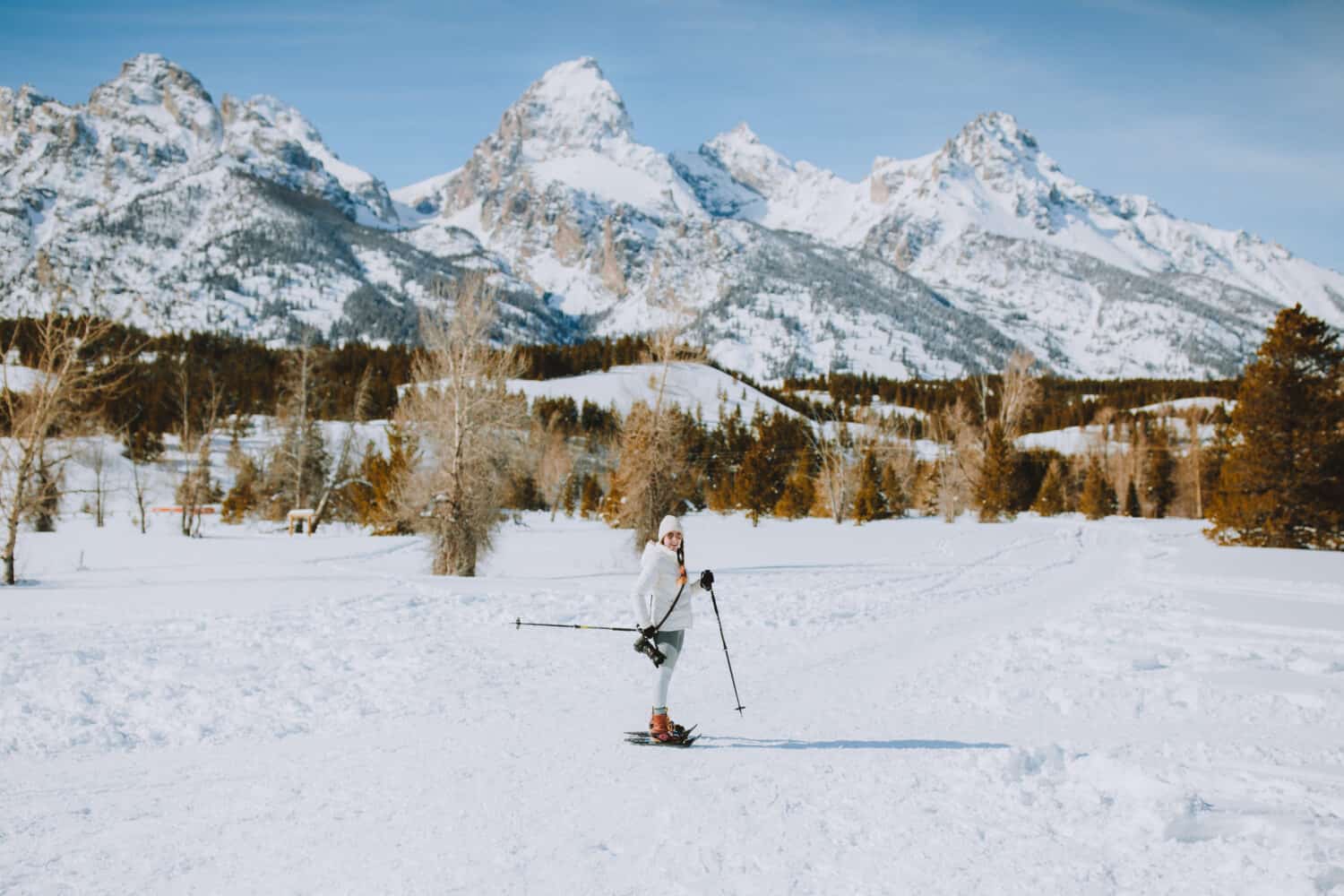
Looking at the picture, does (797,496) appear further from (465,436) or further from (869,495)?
(465,436)

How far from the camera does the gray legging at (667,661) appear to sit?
751 centimetres

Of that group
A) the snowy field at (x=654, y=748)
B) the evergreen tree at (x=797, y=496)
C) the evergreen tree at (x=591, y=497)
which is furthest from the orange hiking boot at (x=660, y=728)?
the evergreen tree at (x=591, y=497)

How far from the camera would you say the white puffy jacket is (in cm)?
764

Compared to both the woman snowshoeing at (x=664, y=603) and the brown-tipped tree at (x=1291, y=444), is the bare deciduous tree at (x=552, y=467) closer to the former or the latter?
the brown-tipped tree at (x=1291, y=444)

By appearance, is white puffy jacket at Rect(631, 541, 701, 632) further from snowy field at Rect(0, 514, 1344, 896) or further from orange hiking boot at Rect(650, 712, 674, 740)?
snowy field at Rect(0, 514, 1344, 896)

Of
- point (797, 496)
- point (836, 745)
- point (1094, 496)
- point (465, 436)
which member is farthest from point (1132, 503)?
point (836, 745)

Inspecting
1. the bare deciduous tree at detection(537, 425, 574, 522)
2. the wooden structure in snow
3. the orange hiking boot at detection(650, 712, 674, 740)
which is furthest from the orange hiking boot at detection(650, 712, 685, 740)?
the bare deciduous tree at detection(537, 425, 574, 522)

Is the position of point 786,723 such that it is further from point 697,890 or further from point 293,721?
point 293,721

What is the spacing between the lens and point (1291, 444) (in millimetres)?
29719

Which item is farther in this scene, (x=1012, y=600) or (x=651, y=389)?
(x=651, y=389)

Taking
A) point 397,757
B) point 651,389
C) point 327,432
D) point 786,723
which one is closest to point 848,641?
point 786,723

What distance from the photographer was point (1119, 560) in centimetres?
2727

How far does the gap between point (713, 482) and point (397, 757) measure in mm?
77424

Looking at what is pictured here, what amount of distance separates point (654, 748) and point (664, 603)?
4.49 ft
